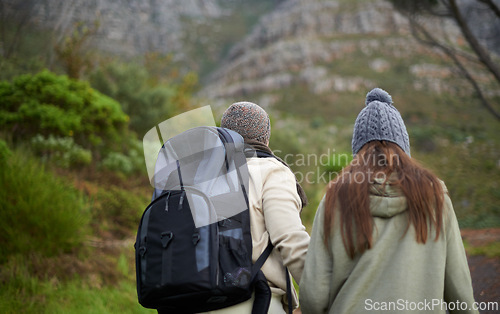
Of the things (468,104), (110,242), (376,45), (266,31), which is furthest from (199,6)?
(110,242)

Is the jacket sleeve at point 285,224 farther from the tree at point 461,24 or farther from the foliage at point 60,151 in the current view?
the tree at point 461,24

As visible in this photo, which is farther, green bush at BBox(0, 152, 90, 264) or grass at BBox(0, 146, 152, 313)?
green bush at BBox(0, 152, 90, 264)

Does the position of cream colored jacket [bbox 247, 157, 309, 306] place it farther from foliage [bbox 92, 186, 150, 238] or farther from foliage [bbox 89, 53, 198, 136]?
foliage [bbox 89, 53, 198, 136]

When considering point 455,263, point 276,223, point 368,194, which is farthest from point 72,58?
point 455,263

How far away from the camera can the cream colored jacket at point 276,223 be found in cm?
169

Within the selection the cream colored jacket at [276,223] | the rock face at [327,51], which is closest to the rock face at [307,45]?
the rock face at [327,51]

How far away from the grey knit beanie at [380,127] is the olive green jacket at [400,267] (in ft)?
0.81

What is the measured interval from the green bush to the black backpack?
9.73 feet

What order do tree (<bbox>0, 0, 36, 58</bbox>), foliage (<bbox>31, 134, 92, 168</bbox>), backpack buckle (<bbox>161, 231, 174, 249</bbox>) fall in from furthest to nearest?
tree (<bbox>0, 0, 36, 58</bbox>) → foliage (<bbox>31, 134, 92, 168</bbox>) → backpack buckle (<bbox>161, 231, 174, 249</bbox>)

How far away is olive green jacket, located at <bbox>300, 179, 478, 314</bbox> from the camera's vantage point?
144 centimetres

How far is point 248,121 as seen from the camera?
196 centimetres

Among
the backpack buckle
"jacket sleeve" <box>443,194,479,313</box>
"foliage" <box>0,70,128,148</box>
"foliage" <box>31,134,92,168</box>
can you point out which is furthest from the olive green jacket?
"foliage" <box>0,70,128,148</box>

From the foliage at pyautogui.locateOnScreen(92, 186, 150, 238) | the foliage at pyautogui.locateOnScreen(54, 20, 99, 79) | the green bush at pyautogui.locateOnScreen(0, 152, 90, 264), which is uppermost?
the foliage at pyautogui.locateOnScreen(54, 20, 99, 79)

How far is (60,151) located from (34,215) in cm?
228
